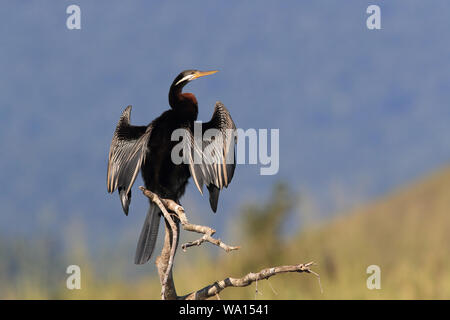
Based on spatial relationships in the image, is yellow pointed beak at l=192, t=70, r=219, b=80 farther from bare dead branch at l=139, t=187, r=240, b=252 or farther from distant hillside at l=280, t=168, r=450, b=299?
distant hillside at l=280, t=168, r=450, b=299

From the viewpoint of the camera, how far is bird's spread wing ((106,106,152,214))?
11.1ft

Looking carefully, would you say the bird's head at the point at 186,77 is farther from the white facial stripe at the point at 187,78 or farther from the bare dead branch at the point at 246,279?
the bare dead branch at the point at 246,279

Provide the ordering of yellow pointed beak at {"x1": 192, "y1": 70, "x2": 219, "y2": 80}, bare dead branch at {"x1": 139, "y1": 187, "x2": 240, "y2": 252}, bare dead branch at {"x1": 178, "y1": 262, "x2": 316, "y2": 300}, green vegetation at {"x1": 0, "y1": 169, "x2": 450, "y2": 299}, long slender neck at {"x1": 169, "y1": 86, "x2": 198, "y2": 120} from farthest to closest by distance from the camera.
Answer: green vegetation at {"x1": 0, "y1": 169, "x2": 450, "y2": 299}
yellow pointed beak at {"x1": 192, "y1": 70, "x2": 219, "y2": 80}
long slender neck at {"x1": 169, "y1": 86, "x2": 198, "y2": 120}
bare dead branch at {"x1": 178, "y1": 262, "x2": 316, "y2": 300}
bare dead branch at {"x1": 139, "y1": 187, "x2": 240, "y2": 252}

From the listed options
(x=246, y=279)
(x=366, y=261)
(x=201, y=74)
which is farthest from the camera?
(x=366, y=261)

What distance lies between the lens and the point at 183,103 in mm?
3699

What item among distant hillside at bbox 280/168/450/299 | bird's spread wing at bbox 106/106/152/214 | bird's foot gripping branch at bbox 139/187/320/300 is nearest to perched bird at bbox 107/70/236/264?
bird's spread wing at bbox 106/106/152/214

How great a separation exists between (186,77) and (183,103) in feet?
0.62

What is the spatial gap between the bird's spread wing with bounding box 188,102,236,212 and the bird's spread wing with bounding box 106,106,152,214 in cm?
32

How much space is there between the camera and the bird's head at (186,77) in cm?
374

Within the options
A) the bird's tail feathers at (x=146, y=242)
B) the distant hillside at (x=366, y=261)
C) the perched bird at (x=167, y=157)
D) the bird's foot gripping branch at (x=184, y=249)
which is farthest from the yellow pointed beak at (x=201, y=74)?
the distant hillside at (x=366, y=261)

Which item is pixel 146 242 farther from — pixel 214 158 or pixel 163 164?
pixel 214 158

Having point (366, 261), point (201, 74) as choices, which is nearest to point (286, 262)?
point (366, 261)

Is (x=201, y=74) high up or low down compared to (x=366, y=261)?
up
